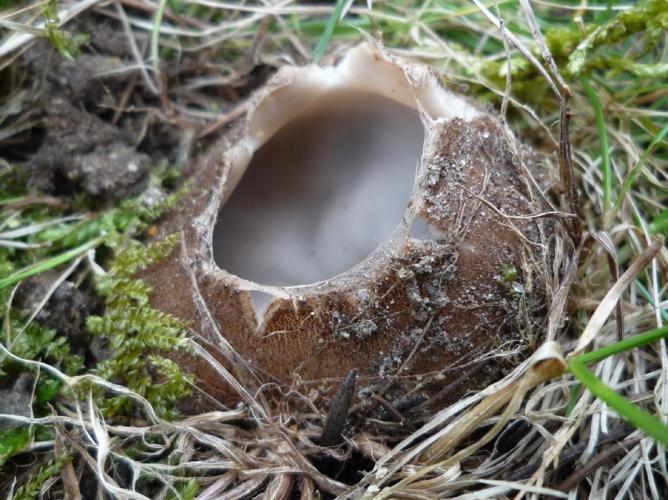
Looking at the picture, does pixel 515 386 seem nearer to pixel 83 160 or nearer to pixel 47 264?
pixel 47 264

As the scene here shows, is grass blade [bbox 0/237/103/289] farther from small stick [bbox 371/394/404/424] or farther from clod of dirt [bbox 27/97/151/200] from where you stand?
small stick [bbox 371/394/404/424]

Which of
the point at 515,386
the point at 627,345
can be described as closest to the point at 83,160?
the point at 515,386

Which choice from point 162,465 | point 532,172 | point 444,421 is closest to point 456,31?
point 532,172

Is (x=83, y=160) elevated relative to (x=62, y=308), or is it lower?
elevated

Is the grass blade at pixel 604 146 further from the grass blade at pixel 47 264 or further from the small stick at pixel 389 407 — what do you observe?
the grass blade at pixel 47 264

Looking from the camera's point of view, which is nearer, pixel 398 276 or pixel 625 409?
pixel 625 409

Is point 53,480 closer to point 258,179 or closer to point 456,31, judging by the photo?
point 258,179

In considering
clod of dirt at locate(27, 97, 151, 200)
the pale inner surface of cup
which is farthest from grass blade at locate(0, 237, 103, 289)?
the pale inner surface of cup
